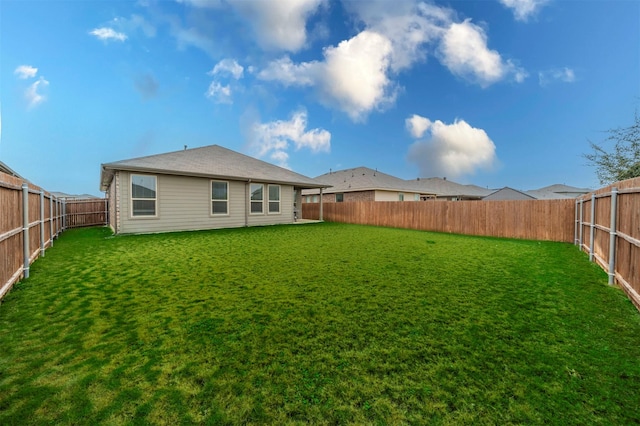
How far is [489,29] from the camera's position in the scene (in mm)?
13352

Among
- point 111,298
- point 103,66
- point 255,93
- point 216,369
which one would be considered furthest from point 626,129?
point 103,66

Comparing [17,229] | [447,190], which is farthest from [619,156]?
[447,190]

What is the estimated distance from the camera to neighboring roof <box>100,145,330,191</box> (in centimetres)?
1116

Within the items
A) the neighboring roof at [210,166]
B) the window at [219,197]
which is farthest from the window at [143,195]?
the window at [219,197]

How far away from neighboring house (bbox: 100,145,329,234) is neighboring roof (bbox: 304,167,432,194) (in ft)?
26.7

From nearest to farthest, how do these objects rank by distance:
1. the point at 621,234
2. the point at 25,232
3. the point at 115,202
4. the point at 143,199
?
the point at 621,234 → the point at 25,232 → the point at 143,199 → the point at 115,202

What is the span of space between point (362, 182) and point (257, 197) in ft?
42.1

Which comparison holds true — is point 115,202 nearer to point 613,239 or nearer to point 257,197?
point 257,197

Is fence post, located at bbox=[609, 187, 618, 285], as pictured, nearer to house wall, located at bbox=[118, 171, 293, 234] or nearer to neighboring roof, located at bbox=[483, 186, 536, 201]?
house wall, located at bbox=[118, 171, 293, 234]

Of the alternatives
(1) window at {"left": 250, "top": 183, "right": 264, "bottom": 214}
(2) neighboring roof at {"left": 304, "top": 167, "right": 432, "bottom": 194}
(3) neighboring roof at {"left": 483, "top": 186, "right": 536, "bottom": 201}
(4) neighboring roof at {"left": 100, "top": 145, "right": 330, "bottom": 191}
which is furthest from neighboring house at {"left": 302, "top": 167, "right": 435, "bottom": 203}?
(1) window at {"left": 250, "top": 183, "right": 264, "bottom": 214}

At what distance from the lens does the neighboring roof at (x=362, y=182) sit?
24230 mm

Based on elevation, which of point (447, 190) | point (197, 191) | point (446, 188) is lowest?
point (197, 191)

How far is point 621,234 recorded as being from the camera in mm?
4477

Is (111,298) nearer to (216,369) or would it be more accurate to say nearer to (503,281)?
(216,369)
